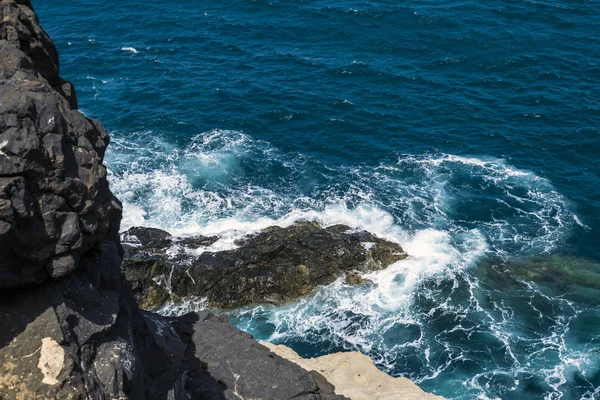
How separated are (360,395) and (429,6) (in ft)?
271

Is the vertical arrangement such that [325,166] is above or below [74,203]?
below

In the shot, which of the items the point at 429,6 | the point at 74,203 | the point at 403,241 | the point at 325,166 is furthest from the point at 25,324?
the point at 429,6

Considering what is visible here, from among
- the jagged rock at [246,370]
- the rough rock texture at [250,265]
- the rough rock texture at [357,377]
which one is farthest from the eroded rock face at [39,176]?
the rough rock texture at [250,265]

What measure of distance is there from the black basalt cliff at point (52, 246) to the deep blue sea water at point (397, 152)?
2857 cm

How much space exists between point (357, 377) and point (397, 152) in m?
38.8

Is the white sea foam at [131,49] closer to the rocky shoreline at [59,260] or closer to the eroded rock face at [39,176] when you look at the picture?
the rocky shoreline at [59,260]

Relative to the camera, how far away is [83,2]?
125 metres

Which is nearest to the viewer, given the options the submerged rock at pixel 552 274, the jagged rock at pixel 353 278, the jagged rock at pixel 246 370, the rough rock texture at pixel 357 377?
the jagged rock at pixel 246 370

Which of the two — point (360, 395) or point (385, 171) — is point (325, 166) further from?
point (360, 395)

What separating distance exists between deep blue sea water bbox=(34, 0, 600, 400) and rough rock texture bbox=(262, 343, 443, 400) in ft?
12.5

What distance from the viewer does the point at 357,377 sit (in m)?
51.1

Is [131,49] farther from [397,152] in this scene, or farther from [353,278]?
[353,278]

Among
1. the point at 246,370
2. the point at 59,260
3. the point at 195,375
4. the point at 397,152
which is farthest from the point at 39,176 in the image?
the point at 397,152

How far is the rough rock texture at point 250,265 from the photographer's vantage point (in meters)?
61.9
